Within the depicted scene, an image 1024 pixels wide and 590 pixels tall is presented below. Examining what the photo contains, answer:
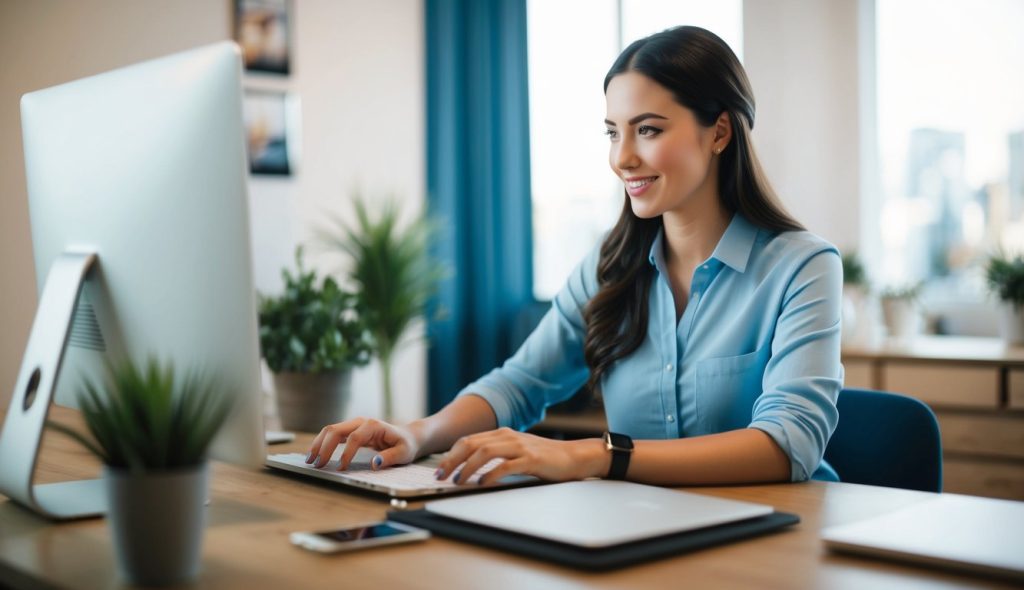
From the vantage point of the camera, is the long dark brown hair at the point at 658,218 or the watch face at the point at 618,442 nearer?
the watch face at the point at 618,442

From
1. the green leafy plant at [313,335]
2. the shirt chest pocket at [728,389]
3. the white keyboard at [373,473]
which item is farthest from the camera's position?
the green leafy plant at [313,335]

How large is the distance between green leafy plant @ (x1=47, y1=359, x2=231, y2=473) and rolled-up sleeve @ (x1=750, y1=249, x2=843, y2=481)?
2.61 feet

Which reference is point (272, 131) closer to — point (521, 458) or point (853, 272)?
point (853, 272)

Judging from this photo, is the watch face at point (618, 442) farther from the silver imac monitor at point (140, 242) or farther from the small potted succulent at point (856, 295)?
the small potted succulent at point (856, 295)

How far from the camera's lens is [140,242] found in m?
1.08

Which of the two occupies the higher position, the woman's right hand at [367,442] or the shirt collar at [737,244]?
the shirt collar at [737,244]

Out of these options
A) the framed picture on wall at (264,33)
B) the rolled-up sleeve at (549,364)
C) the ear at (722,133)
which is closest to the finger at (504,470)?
the rolled-up sleeve at (549,364)

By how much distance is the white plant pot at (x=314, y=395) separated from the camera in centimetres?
243

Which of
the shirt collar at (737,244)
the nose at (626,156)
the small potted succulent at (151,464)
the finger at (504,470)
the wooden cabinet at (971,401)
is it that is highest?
the nose at (626,156)

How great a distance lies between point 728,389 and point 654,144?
0.43 metres

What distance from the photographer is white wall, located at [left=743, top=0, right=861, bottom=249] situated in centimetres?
385

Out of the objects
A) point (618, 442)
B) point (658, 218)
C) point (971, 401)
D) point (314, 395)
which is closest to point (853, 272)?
point (971, 401)

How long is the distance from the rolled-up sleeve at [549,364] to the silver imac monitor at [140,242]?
2.41ft

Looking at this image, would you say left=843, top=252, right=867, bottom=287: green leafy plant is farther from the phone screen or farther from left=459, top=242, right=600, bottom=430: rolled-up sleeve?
the phone screen
